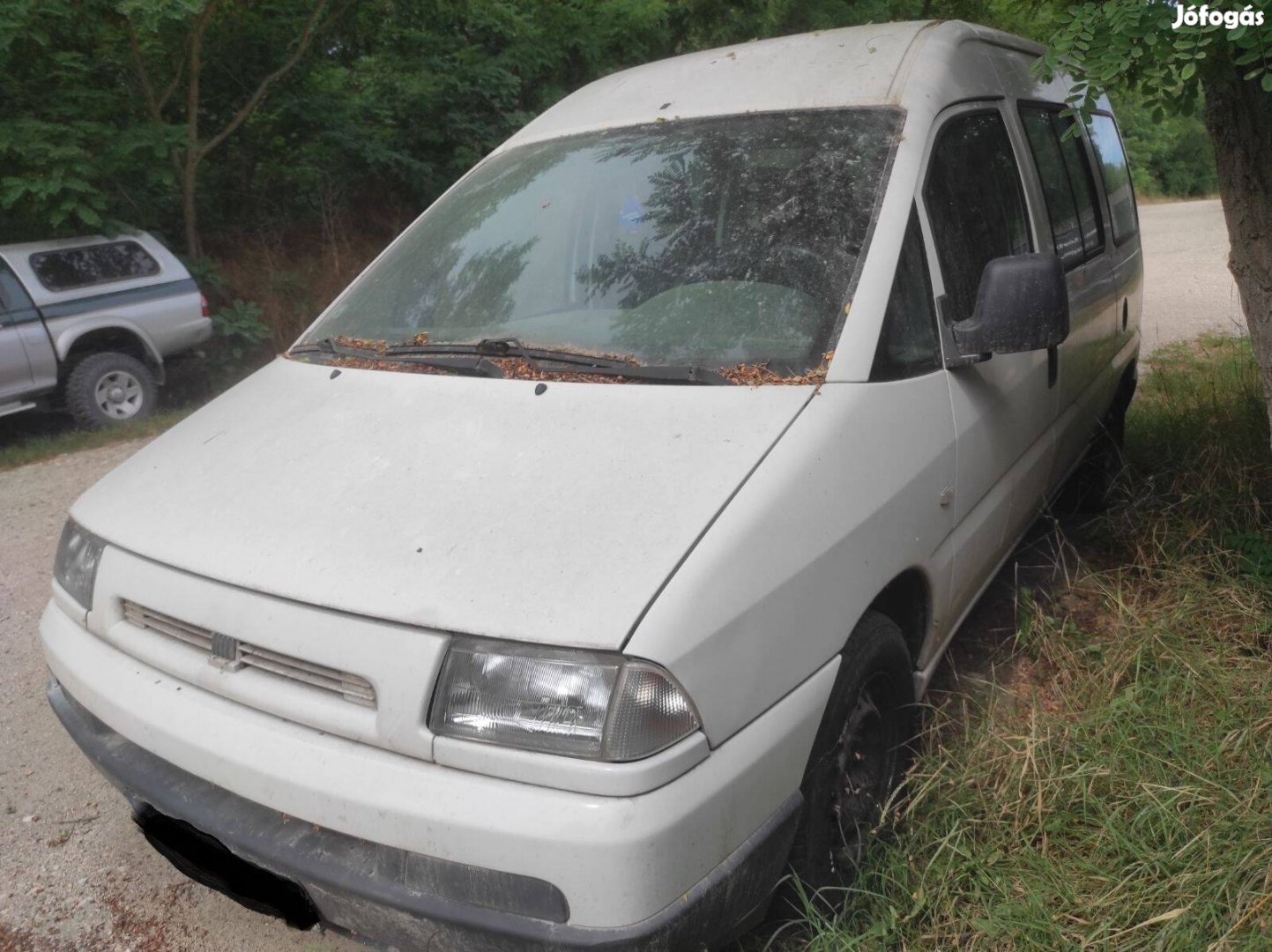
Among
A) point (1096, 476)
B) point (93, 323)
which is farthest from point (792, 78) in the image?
point (93, 323)

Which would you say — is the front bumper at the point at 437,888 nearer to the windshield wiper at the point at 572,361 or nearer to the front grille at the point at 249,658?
the front grille at the point at 249,658

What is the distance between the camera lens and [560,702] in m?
1.76

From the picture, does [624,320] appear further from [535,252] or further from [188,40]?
[188,40]

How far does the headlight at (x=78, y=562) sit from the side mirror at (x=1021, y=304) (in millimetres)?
2211

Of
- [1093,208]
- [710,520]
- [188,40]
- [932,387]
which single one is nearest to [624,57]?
[188,40]

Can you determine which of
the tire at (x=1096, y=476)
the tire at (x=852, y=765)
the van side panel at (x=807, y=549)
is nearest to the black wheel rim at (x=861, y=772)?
the tire at (x=852, y=765)

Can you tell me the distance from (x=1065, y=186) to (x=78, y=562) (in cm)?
356

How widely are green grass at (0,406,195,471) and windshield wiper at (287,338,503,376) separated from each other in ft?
18.5

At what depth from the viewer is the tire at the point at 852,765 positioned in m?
2.17

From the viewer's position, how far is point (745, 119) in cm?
300

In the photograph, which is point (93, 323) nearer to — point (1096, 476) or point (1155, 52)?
point (1096, 476)

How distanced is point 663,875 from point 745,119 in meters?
2.15

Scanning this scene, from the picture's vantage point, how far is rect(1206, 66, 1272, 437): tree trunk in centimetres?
322

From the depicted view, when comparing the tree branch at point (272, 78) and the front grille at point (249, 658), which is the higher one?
the tree branch at point (272, 78)
